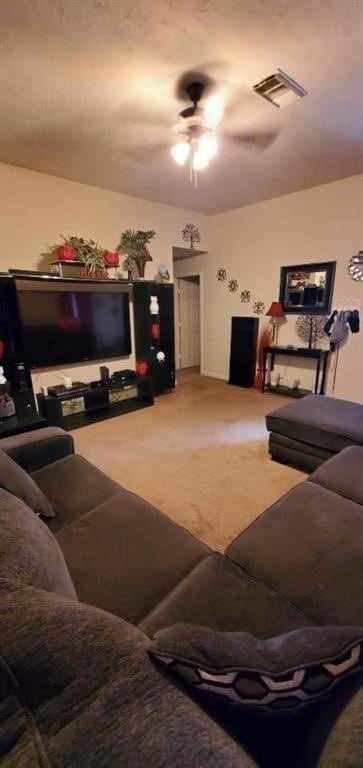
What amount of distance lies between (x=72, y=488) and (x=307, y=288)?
390cm

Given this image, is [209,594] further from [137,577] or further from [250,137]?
[250,137]

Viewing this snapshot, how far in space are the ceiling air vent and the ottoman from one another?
217 centimetres

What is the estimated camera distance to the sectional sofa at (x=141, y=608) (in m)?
0.45

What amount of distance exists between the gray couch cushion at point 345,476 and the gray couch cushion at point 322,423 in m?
0.32

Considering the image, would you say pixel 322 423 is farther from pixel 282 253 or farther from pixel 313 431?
pixel 282 253

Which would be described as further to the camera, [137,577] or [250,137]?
[250,137]

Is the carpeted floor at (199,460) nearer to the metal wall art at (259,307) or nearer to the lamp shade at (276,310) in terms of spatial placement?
the lamp shade at (276,310)

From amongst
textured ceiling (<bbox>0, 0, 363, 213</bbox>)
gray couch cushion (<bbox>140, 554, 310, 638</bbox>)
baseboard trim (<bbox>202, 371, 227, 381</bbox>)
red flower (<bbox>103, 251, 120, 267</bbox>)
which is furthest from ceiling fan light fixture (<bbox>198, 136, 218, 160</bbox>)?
baseboard trim (<bbox>202, 371, 227, 381</bbox>)

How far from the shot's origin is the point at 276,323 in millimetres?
4672

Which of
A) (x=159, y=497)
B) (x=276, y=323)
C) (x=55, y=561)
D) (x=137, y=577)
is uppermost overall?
(x=276, y=323)

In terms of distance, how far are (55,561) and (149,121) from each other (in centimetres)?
290

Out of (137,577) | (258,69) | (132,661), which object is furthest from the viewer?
(258,69)

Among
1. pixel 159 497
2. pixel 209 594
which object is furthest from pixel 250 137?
pixel 209 594

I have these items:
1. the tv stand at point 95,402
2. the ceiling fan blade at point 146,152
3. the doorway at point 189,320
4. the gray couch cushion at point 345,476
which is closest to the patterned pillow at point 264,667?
the gray couch cushion at point 345,476
